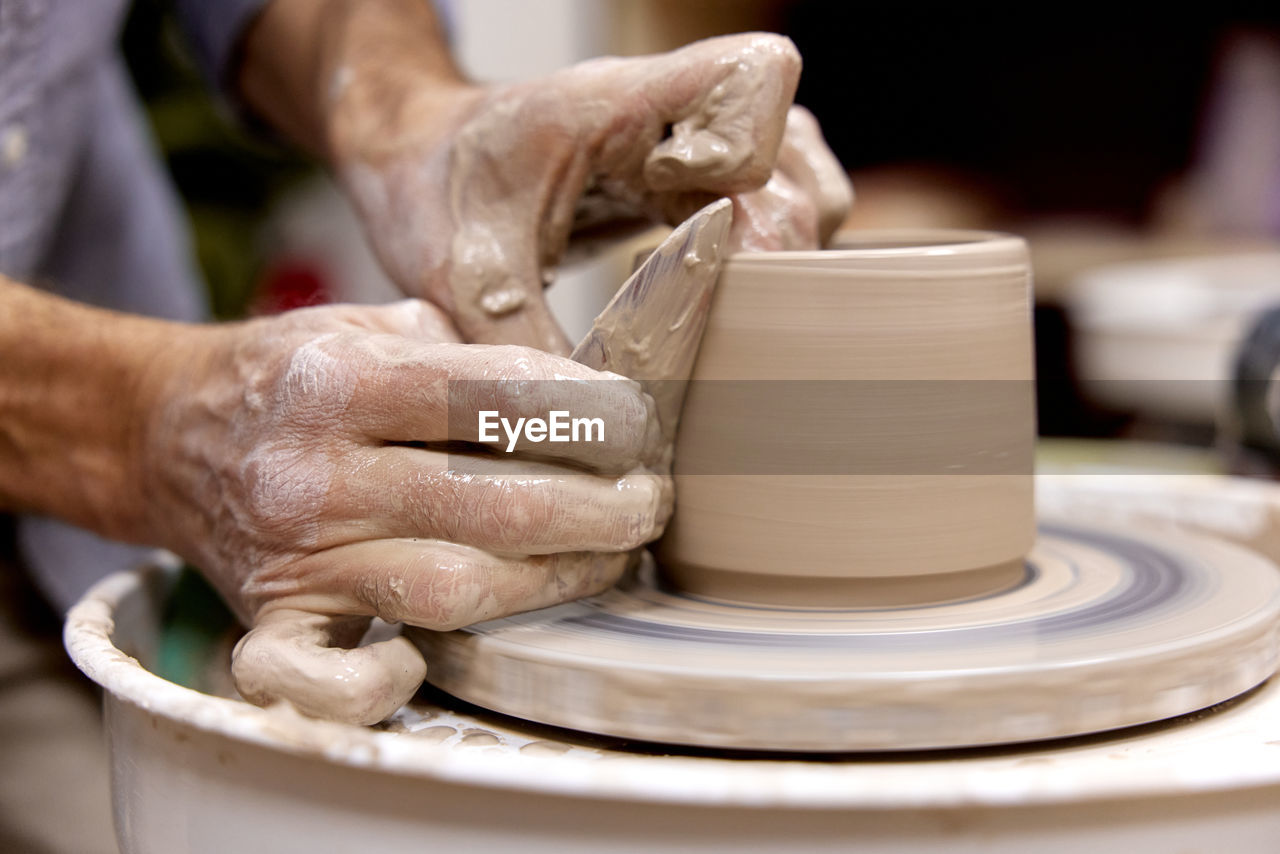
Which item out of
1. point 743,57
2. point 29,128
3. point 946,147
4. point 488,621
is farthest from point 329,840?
point 946,147

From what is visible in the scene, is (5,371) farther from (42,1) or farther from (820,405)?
(820,405)

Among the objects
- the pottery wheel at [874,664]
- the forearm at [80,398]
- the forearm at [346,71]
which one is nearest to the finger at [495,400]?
the pottery wheel at [874,664]

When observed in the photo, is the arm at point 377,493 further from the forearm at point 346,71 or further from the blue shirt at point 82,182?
the blue shirt at point 82,182

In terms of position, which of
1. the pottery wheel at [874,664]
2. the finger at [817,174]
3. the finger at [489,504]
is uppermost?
the finger at [817,174]

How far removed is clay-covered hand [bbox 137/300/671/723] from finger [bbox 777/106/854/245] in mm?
269

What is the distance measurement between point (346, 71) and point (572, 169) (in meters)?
0.45

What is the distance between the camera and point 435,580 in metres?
0.68

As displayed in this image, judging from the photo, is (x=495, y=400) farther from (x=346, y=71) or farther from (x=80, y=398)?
(x=346, y=71)

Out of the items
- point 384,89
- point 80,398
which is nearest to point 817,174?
point 384,89

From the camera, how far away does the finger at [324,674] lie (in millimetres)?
641

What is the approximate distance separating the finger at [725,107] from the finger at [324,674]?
15.2 inches

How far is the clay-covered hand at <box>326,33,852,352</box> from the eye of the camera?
0.79 m

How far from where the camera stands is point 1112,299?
6.97 feet

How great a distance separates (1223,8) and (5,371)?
3.38 m
